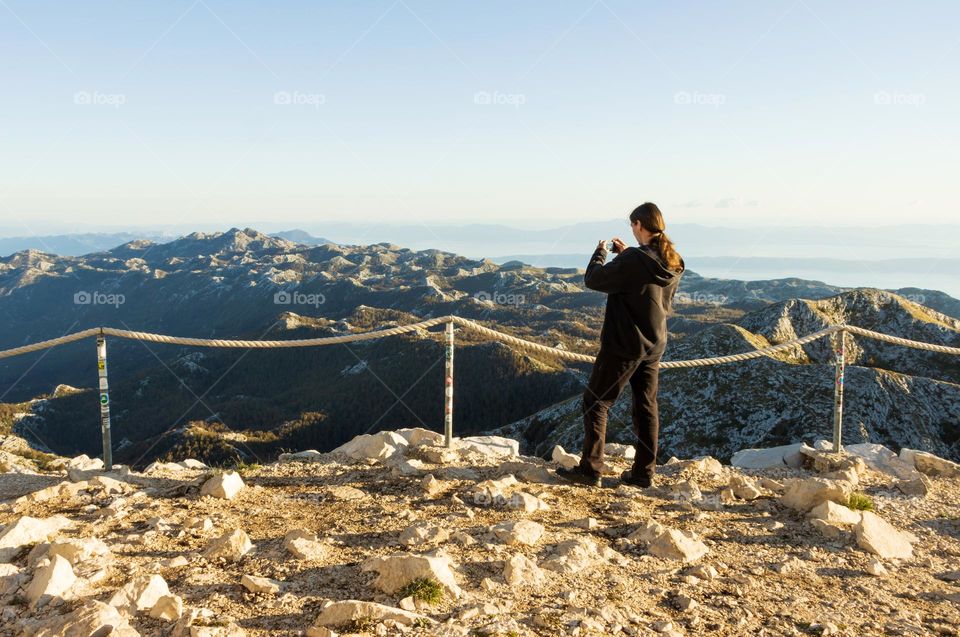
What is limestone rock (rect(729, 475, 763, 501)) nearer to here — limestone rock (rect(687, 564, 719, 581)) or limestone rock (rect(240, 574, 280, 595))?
limestone rock (rect(687, 564, 719, 581))

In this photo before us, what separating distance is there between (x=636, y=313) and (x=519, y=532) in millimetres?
2762

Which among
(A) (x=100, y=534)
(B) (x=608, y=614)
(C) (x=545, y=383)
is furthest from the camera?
(C) (x=545, y=383)

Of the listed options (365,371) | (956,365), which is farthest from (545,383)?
(956,365)

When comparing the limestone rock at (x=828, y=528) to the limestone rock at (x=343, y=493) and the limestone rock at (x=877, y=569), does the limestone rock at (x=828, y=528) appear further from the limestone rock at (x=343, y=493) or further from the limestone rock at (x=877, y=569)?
the limestone rock at (x=343, y=493)

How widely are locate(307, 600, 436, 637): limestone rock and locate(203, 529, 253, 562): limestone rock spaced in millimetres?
1528

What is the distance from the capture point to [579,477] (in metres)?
7.80

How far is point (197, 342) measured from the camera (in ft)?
30.3

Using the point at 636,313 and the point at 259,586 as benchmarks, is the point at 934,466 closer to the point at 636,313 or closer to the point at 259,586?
the point at 636,313

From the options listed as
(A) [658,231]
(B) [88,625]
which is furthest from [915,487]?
(B) [88,625]

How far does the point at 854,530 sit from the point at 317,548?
18.0ft

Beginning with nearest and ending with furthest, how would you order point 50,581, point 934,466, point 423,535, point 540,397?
1. point 50,581
2. point 423,535
3. point 934,466
4. point 540,397

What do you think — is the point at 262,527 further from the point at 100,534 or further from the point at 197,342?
the point at 197,342

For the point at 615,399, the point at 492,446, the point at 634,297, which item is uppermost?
the point at 634,297

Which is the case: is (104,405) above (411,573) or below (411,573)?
above
